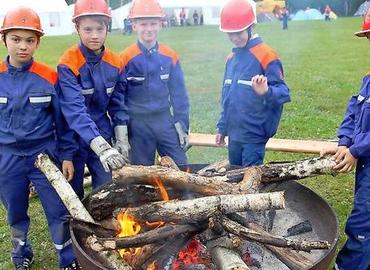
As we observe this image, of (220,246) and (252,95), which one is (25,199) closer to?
(220,246)

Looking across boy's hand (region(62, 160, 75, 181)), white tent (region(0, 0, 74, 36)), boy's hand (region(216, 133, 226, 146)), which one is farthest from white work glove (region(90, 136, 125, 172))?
white tent (region(0, 0, 74, 36))

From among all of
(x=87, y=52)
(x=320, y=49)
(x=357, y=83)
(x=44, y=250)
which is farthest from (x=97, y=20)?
(x=320, y=49)

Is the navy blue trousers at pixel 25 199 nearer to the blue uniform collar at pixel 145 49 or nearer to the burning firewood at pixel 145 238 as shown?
the burning firewood at pixel 145 238

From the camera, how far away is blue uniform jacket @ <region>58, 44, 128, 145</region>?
3619mm

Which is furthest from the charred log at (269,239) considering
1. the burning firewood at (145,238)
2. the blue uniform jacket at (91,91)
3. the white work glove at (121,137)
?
the white work glove at (121,137)

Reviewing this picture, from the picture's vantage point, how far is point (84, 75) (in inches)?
153

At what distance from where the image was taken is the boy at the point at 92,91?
3.60m

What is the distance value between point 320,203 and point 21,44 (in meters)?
2.55

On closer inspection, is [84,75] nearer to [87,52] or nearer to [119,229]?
[87,52]

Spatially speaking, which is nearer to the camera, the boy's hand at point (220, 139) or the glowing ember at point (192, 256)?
the glowing ember at point (192, 256)

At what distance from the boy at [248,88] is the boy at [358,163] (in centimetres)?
62

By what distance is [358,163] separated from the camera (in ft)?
11.8

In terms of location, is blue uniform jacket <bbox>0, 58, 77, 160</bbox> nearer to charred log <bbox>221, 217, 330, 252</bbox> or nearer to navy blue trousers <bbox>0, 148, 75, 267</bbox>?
navy blue trousers <bbox>0, 148, 75, 267</bbox>

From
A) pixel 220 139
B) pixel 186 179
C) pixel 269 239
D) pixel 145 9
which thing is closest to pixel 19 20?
pixel 145 9
